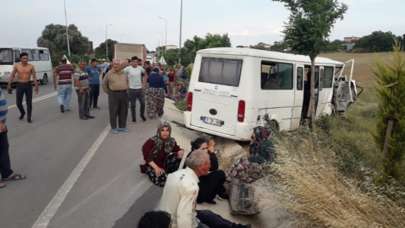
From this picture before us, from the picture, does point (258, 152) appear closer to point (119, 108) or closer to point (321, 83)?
point (119, 108)

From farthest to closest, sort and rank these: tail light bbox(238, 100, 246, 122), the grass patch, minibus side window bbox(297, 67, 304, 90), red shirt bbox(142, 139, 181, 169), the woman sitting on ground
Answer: minibus side window bbox(297, 67, 304, 90)
tail light bbox(238, 100, 246, 122)
red shirt bbox(142, 139, 181, 169)
the woman sitting on ground
the grass patch

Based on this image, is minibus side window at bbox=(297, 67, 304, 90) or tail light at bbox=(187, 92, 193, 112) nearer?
tail light at bbox=(187, 92, 193, 112)

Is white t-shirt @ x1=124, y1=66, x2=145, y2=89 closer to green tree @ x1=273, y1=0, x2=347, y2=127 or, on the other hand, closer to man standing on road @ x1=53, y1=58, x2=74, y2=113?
man standing on road @ x1=53, y1=58, x2=74, y2=113

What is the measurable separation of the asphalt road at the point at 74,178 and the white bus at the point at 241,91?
1594 mm

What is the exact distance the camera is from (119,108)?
33.7ft

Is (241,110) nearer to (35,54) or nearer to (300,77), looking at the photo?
(300,77)

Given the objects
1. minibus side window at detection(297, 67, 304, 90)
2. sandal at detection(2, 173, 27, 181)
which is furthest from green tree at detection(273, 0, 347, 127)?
sandal at detection(2, 173, 27, 181)

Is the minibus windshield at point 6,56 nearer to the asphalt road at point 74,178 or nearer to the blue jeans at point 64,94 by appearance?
the blue jeans at point 64,94

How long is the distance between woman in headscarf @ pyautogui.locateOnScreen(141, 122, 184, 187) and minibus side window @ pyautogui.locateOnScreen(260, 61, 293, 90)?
10.5 ft

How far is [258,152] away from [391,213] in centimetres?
274

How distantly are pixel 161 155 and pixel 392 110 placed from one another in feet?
10.7

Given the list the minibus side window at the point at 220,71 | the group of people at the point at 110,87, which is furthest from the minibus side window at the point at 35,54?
the minibus side window at the point at 220,71

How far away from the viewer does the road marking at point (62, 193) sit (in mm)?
5012

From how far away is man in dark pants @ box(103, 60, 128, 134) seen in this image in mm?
10156
